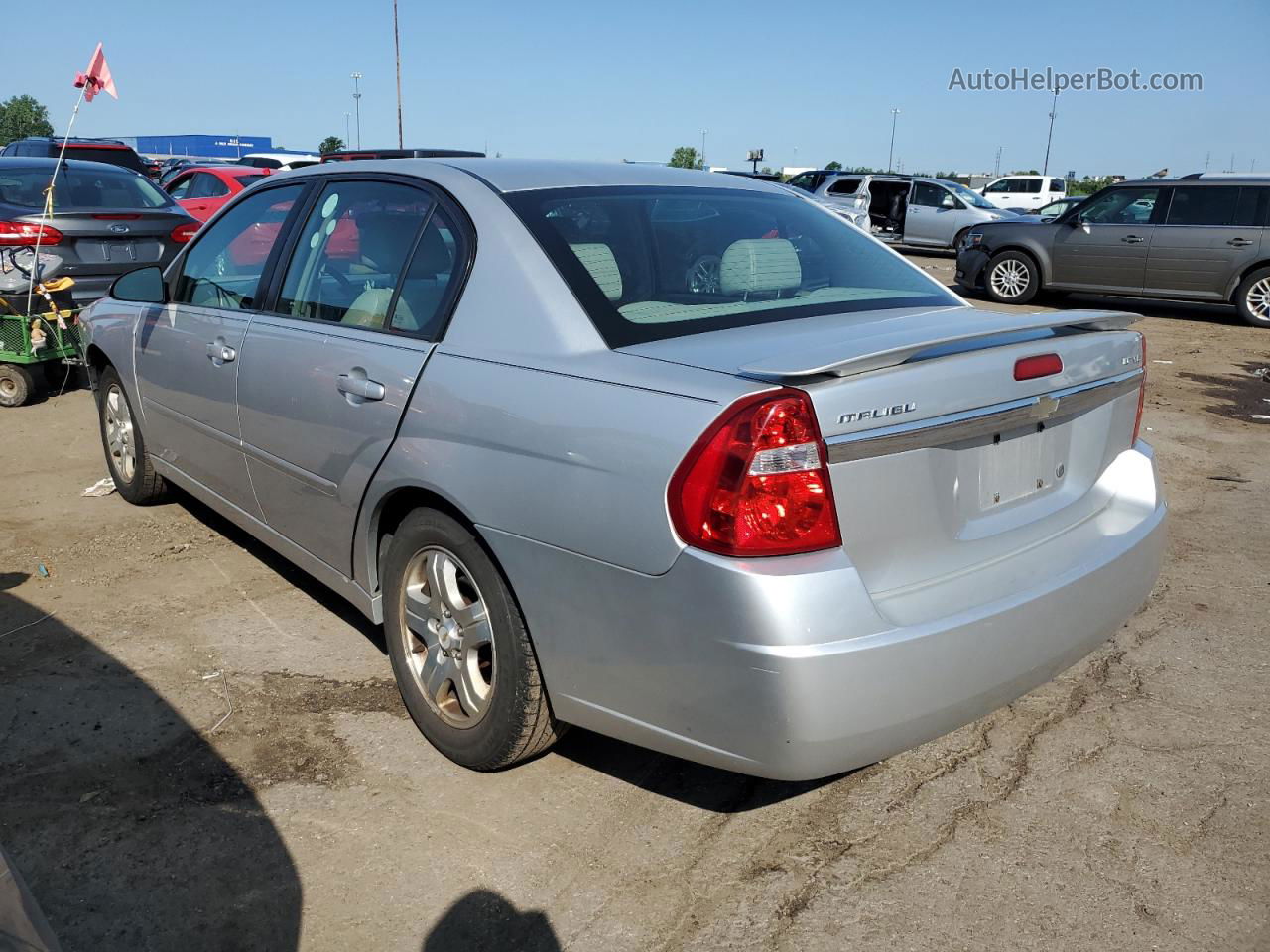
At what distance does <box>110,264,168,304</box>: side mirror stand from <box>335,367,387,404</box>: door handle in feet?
6.01

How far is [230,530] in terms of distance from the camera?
5.13m

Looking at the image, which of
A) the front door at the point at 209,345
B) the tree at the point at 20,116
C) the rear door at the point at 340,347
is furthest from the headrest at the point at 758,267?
the tree at the point at 20,116

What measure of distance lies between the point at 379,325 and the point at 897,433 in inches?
65.2

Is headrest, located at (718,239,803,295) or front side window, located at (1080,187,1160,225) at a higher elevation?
front side window, located at (1080,187,1160,225)

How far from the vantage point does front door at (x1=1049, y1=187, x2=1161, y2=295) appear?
13211mm

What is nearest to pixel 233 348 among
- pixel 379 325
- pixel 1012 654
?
pixel 379 325

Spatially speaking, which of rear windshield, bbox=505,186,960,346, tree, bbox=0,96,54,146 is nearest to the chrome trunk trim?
rear windshield, bbox=505,186,960,346

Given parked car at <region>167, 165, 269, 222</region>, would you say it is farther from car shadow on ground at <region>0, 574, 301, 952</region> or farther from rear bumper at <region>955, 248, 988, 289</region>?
car shadow on ground at <region>0, 574, 301, 952</region>

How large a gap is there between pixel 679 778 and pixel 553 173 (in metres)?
1.85

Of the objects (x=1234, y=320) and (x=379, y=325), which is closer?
(x=379, y=325)

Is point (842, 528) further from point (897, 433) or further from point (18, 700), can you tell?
point (18, 700)

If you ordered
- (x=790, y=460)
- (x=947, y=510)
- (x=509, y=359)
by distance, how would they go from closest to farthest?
1. (x=790, y=460)
2. (x=947, y=510)
3. (x=509, y=359)

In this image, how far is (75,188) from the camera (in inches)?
358

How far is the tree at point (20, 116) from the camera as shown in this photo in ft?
302
